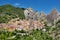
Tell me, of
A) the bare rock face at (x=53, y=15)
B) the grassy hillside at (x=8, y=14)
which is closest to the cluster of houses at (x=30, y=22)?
the bare rock face at (x=53, y=15)

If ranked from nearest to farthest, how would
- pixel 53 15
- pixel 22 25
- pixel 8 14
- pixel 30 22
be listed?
pixel 22 25
pixel 30 22
pixel 53 15
pixel 8 14

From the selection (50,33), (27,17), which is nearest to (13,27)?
(50,33)

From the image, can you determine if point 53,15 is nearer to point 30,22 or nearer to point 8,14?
point 30,22

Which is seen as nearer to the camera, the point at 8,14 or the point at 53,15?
the point at 53,15

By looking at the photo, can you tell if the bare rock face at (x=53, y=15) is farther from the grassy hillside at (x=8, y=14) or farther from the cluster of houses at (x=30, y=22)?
the grassy hillside at (x=8, y=14)

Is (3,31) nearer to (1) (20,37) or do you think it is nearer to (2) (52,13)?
(1) (20,37)

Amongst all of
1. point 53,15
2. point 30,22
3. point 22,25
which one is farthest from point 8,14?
point 22,25

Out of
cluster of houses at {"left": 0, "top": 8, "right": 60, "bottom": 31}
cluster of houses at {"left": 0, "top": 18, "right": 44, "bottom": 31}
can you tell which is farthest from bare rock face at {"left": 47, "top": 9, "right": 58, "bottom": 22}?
cluster of houses at {"left": 0, "top": 18, "right": 44, "bottom": 31}

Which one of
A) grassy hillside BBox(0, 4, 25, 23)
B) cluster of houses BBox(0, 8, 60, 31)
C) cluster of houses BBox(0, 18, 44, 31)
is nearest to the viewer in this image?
cluster of houses BBox(0, 18, 44, 31)

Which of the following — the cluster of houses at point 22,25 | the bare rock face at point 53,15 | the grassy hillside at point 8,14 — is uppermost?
the grassy hillside at point 8,14

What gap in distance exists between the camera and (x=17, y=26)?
13.6 metres

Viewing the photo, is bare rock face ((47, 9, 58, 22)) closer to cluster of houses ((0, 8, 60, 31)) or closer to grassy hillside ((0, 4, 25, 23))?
cluster of houses ((0, 8, 60, 31))

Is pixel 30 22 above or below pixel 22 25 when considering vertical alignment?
above

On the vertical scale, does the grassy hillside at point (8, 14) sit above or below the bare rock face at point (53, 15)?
above
